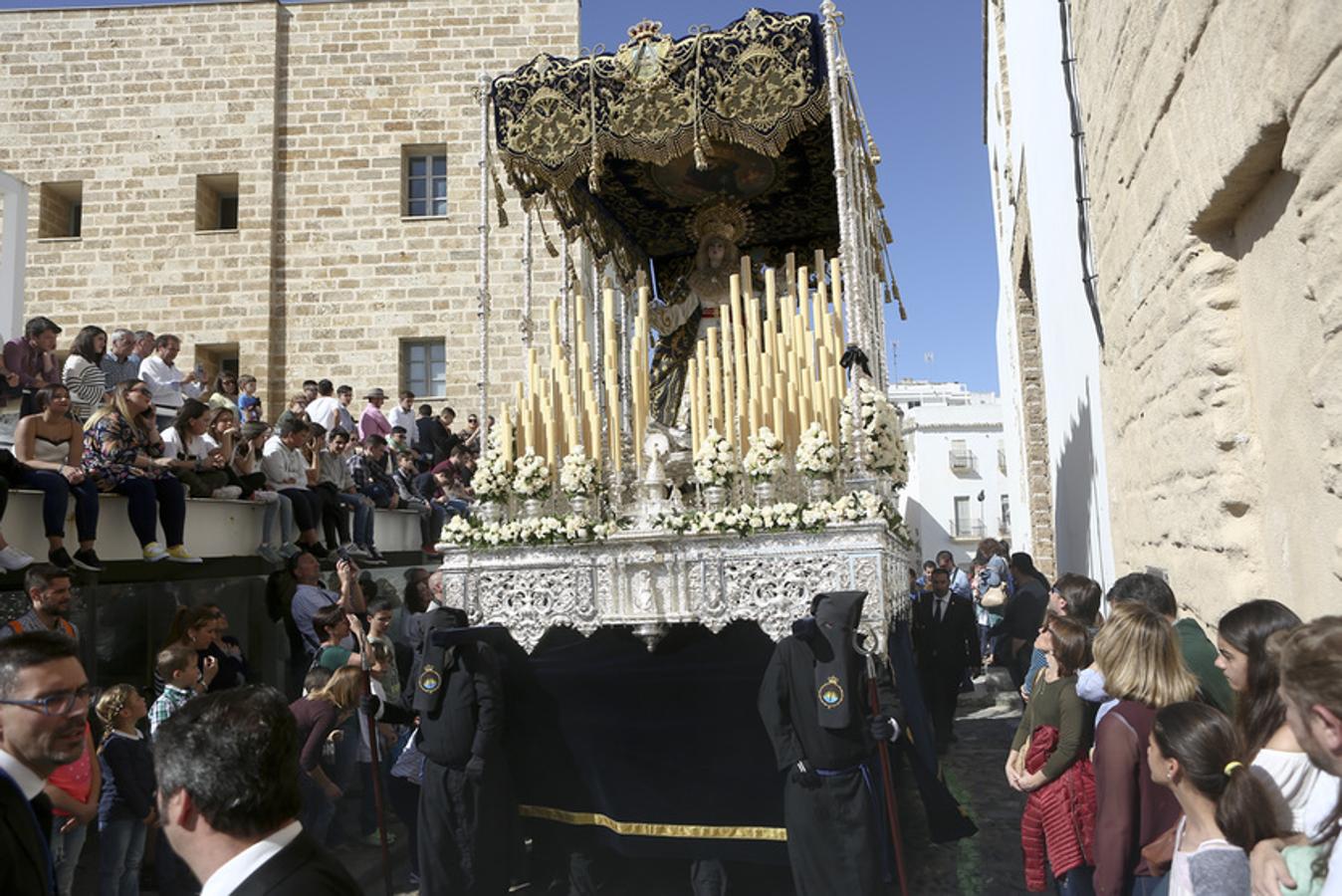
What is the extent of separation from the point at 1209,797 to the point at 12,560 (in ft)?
20.7

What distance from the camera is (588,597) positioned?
5.88m

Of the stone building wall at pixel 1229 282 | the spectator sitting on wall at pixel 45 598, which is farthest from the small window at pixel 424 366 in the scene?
the stone building wall at pixel 1229 282

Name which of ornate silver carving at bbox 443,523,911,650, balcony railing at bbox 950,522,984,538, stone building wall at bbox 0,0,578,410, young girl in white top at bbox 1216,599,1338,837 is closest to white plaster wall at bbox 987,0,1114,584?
ornate silver carving at bbox 443,523,911,650

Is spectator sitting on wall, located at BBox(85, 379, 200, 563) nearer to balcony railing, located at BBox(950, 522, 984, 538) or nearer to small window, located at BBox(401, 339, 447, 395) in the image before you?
small window, located at BBox(401, 339, 447, 395)

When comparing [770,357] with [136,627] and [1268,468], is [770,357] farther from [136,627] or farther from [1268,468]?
[136,627]

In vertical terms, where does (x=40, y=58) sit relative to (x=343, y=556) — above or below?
above

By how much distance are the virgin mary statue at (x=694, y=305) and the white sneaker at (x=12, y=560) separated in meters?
4.46

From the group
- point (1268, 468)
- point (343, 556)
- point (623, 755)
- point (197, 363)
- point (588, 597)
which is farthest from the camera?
point (197, 363)

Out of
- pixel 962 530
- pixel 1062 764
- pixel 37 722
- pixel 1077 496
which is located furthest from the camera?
pixel 962 530

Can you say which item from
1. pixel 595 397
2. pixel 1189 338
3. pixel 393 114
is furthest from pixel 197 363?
pixel 1189 338

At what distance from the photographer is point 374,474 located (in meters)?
11.5

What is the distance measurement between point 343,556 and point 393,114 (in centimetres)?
1105

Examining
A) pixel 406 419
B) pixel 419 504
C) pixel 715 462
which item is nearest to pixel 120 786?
pixel 715 462

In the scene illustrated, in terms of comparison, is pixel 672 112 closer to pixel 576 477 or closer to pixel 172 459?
pixel 576 477
